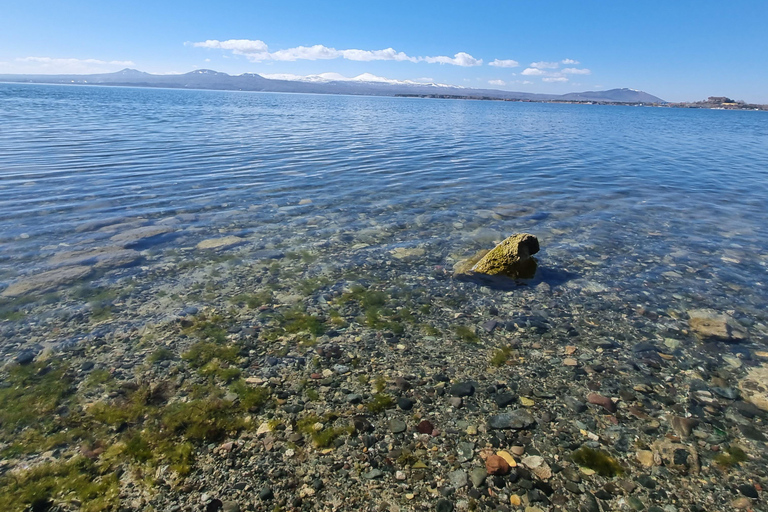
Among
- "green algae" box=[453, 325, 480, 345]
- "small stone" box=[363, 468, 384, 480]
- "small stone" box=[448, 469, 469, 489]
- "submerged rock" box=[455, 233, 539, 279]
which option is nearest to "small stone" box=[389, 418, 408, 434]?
"small stone" box=[363, 468, 384, 480]

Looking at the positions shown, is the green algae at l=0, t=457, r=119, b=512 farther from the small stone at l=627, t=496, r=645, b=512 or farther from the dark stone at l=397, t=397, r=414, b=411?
the small stone at l=627, t=496, r=645, b=512

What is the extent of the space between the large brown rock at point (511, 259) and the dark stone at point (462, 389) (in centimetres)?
424

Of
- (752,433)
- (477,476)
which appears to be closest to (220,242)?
(477,476)

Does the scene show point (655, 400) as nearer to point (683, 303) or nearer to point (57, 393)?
point (683, 303)

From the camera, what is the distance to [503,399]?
5.99 m

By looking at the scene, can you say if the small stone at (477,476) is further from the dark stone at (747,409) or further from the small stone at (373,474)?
the dark stone at (747,409)

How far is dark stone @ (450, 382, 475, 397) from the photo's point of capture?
240 inches

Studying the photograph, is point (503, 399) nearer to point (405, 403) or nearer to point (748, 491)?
point (405, 403)

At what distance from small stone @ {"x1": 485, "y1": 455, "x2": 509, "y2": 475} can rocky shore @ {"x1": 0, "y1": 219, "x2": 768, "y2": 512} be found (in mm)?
17

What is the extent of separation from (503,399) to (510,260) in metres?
4.58

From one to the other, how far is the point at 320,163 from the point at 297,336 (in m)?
18.5

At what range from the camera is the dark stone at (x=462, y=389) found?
20.0ft

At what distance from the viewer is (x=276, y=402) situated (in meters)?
5.83

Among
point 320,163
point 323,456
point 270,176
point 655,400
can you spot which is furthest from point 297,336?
point 320,163
